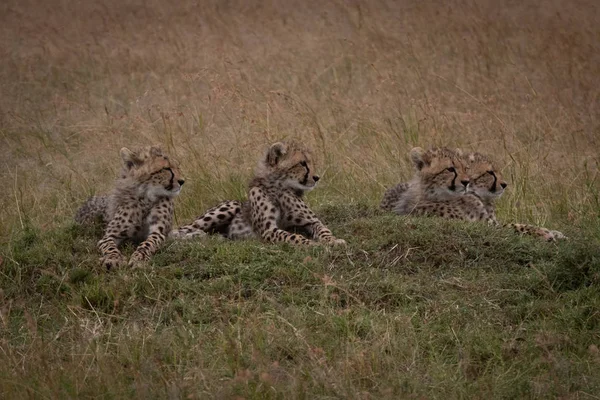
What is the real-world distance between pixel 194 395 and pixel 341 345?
74cm

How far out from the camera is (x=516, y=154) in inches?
305

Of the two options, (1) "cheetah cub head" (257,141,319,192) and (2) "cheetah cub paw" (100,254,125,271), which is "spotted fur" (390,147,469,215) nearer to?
(1) "cheetah cub head" (257,141,319,192)

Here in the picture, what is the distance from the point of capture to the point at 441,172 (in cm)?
659

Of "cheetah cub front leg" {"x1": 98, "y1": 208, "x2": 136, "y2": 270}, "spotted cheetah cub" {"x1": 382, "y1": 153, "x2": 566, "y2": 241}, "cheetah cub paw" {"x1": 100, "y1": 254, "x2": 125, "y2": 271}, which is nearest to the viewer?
"cheetah cub paw" {"x1": 100, "y1": 254, "x2": 125, "y2": 271}

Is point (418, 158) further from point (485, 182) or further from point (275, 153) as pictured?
point (275, 153)

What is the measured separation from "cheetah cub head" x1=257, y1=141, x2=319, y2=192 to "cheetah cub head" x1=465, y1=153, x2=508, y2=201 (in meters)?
0.97

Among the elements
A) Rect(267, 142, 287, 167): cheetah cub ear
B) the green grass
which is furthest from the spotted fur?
Rect(267, 142, 287, 167): cheetah cub ear

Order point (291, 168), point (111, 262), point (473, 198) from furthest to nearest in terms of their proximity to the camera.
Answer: point (473, 198) < point (291, 168) < point (111, 262)

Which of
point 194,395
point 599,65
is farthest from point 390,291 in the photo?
point 599,65

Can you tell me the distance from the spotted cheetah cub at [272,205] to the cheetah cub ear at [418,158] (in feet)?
2.20

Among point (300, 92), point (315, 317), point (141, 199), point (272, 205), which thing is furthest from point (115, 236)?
point (300, 92)

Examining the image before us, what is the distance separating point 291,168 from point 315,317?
181 centimetres

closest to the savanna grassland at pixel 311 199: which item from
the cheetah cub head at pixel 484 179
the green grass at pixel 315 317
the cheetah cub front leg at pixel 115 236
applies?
the green grass at pixel 315 317

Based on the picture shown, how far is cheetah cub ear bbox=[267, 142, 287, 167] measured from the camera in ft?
20.8
